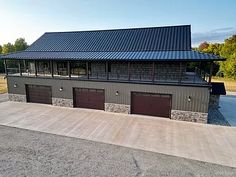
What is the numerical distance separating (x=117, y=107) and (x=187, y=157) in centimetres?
791

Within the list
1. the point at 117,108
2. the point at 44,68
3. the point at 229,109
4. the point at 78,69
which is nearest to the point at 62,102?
the point at 78,69

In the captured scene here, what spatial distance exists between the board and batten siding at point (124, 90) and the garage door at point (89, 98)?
0.46 metres

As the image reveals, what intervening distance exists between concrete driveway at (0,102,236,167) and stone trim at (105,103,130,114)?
1.85 feet

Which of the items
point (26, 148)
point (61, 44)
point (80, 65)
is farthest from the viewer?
point (61, 44)

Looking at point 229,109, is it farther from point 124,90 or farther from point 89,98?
point 89,98

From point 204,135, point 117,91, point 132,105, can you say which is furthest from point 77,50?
point 204,135

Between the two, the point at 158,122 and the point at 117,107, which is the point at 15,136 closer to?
the point at 117,107

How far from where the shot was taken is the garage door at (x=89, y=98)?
53.1 feet

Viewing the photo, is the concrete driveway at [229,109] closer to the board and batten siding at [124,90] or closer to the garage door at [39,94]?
the board and batten siding at [124,90]

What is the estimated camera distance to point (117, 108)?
51.0ft

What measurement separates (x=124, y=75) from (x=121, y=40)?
4428mm

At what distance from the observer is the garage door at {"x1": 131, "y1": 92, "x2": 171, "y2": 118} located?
46.7 feet

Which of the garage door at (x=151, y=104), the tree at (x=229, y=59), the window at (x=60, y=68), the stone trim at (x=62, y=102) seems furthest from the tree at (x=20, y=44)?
the tree at (x=229, y=59)

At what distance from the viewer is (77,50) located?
18984 millimetres
